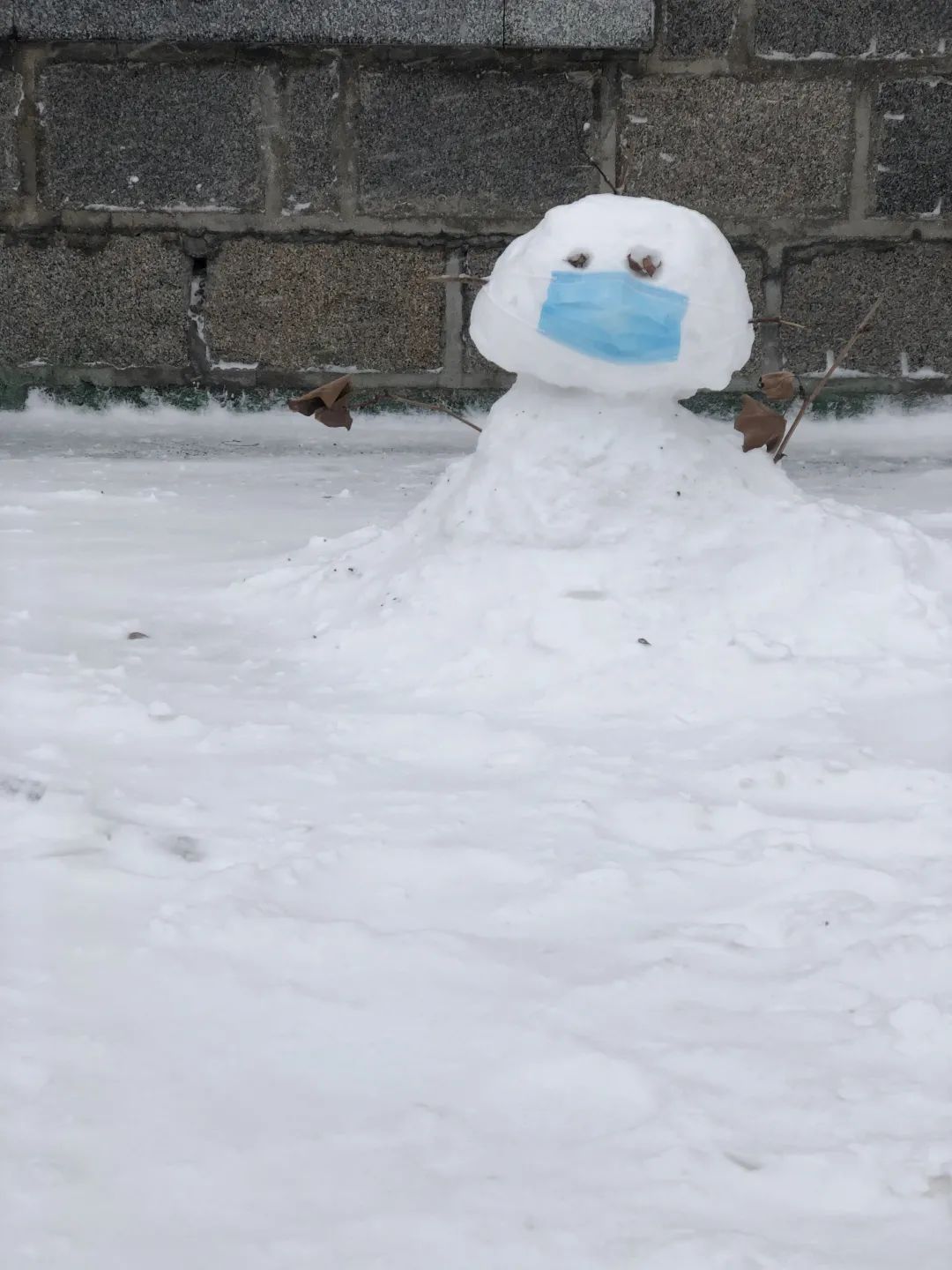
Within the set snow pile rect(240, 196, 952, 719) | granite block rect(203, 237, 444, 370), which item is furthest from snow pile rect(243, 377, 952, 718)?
granite block rect(203, 237, 444, 370)

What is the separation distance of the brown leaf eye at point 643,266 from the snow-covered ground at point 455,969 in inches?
25.5

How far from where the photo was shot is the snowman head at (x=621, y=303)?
201 centimetres

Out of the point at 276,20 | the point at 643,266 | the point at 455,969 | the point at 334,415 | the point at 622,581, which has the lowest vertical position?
the point at 455,969

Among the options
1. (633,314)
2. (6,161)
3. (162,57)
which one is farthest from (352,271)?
(633,314)

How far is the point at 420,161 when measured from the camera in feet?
12.2

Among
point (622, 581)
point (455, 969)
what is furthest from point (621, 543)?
point (455, 969)

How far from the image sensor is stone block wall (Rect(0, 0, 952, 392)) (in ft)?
11.8

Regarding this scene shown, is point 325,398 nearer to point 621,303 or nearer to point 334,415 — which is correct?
point 334,415

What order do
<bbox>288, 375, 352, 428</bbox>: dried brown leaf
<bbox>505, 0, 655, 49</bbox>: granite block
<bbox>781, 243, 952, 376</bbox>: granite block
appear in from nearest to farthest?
<bbox>288, 375, 352, 428</bbox>: dried brown leaf → <bbox>505, 0, 655, 49</bbox>: granite block → <bbox>781, 243, 952, 376</bbox>: granite block

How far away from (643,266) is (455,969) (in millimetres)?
1253

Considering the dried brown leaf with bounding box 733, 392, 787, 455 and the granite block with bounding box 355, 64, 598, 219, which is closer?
the dried brown leaf with bounding box 733, 392, 787, 455

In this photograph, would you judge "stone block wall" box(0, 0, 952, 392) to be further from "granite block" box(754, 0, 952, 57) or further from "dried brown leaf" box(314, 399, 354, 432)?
"dried brown leaf" box(314, 399, 354, 432)

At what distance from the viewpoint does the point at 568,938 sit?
1210 millimetres

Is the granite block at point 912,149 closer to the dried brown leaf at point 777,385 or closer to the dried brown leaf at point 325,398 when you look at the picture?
the dried brown leaf at point 777,385
